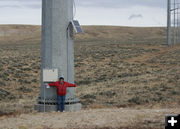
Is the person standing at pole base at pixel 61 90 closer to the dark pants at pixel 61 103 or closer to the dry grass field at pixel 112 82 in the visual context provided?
the dark pants at pixel 61 103

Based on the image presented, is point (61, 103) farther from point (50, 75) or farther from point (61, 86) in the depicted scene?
point (50, 75)

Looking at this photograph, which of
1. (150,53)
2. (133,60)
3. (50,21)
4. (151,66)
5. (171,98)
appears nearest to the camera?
(50,21)

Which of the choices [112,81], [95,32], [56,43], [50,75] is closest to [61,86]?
[50,75]

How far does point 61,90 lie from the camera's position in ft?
43.4

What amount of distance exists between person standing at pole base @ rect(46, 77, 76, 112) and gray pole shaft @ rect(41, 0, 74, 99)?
367 millimetres

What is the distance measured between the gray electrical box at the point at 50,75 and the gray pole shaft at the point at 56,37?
157 mm

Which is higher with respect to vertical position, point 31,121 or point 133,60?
point 133,60

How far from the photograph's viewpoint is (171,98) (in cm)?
1925

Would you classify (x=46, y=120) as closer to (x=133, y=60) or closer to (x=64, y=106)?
(x=64, y=106)

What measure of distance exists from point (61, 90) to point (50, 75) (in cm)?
68

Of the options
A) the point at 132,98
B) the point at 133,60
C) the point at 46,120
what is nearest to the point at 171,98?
the point at 132,98

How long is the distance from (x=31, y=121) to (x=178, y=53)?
115 ft

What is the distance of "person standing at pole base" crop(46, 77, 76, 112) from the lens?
13.2 metres

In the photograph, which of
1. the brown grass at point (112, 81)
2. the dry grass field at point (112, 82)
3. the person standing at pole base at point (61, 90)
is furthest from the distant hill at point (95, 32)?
the person standing at pole base at point (61, 90)
